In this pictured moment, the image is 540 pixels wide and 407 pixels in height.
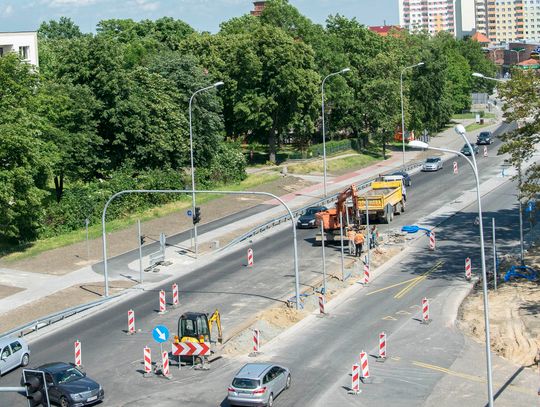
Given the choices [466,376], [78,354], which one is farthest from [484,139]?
[78,354]

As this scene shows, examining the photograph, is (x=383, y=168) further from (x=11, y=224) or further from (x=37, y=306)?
(x=37, y=306)

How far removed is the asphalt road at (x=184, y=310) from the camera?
35.4m

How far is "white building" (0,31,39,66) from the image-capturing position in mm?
89938

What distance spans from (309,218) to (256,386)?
123 ft

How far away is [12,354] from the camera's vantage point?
127 feet

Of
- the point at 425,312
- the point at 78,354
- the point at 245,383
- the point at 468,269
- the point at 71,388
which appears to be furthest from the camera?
the point at 468,269

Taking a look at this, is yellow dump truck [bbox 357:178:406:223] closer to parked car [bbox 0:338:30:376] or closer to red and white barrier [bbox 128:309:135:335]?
red and white barrier [bbox 128:309:135:335]

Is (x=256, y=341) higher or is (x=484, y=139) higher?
(x=484, y=139)

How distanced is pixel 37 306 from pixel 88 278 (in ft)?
21.2

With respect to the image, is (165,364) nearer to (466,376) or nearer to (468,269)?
(466,376)

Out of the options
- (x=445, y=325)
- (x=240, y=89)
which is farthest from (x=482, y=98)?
(x=445, y=325)

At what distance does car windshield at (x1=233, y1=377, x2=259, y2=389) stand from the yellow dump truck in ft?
103

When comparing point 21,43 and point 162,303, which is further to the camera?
point 21,43

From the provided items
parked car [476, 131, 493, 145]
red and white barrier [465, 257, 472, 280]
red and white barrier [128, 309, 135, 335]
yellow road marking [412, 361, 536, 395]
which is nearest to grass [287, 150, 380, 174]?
parked car [476, 131, 493, 145]
